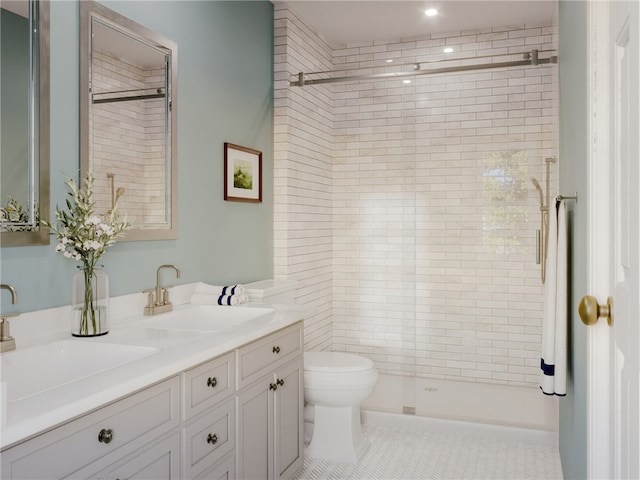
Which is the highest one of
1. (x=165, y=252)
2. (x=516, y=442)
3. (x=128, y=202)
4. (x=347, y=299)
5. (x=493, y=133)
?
(x=493, y=133)

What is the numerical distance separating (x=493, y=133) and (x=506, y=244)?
0.80 meters

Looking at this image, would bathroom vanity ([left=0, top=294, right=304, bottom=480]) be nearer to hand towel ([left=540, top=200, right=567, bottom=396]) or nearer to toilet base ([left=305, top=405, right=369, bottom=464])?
toilet base ([left=305, top=405, right=369, bottom=464])

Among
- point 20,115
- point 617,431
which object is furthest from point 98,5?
point 617,431

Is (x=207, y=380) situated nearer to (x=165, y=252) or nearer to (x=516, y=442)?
(x=165, y=252)

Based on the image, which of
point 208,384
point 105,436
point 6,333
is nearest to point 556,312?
point 208,384

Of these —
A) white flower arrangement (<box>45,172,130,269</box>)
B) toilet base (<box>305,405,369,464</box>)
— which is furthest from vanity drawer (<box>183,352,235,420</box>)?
toilet base (<box>305,405,369,464</box>)

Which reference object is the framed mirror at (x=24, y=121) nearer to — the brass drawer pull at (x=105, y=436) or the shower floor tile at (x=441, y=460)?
the brass drawer pull at (x=105, y=436)

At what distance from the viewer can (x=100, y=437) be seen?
1444 millimetres

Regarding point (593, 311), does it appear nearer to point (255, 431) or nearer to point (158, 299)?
point (255, 431)

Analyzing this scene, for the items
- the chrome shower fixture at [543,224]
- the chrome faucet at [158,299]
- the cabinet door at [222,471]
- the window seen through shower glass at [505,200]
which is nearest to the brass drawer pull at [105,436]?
the cabinet door at [222,471]

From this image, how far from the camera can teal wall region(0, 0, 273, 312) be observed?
202 centimetres

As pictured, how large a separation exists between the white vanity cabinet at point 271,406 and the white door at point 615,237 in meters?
1.21

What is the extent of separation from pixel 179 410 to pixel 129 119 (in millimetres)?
1294

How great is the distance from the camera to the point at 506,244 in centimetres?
404
